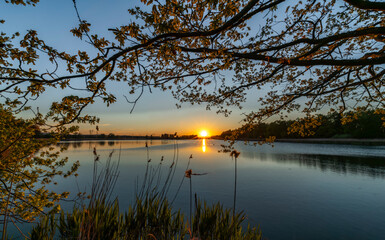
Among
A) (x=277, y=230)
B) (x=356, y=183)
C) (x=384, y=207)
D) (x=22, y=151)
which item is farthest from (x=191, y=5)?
(x=356, y=183)

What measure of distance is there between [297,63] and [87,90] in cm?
515

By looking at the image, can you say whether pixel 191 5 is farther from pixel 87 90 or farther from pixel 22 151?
pixel 22 151

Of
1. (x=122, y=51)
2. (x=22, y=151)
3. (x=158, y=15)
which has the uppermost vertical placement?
(x=158, y=15)

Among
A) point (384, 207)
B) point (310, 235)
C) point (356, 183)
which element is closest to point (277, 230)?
point (310, 235)

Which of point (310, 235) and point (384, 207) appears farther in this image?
point (384, 207)

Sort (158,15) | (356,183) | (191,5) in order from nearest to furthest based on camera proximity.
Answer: (158,15) < (191,5) < (356,183)

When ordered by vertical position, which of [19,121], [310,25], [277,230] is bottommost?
[277,230]

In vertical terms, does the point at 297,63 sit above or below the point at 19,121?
above

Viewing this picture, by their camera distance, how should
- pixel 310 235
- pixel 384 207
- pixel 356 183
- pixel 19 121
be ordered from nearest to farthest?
pixel 19 121
pixel 310 235
pixel 384 207
pixel 356 183

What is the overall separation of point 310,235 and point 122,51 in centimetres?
1033

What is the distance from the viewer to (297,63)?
4938mm

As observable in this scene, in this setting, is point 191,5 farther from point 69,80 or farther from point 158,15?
point 69,80

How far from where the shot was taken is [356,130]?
73.1 metres

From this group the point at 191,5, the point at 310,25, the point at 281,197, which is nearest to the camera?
the point at 191,5
